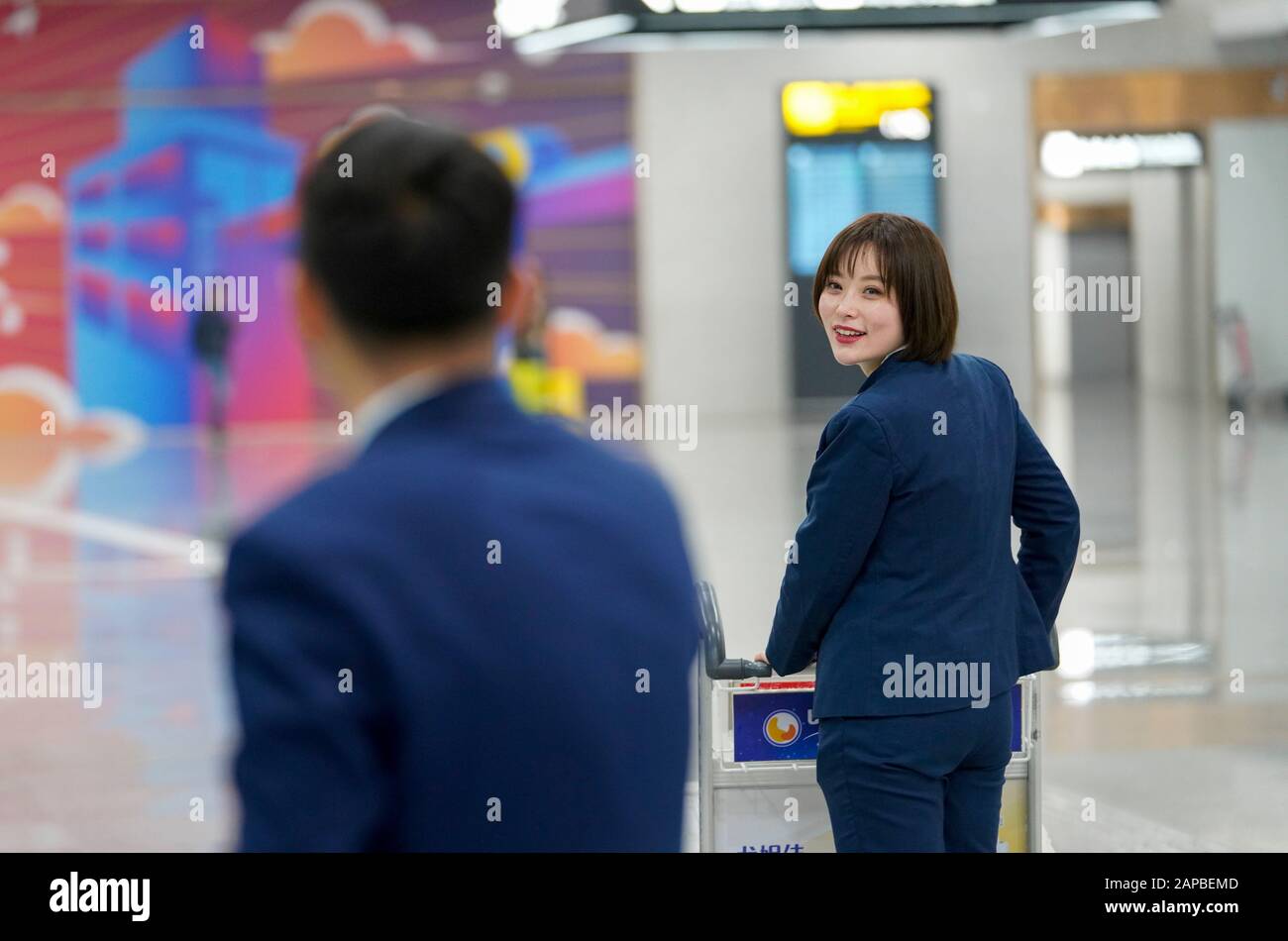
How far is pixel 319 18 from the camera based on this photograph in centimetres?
1831

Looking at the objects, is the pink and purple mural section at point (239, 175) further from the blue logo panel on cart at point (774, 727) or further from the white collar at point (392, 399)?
the white collar at point (392, 399)

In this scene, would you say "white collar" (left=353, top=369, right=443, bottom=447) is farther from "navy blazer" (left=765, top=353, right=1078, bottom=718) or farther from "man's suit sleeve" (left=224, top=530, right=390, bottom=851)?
"navy blazer" (left=765, top=353, right=1078, bottom=718)

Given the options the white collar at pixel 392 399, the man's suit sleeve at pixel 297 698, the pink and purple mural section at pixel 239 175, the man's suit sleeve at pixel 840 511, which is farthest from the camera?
the pink and purple mural section at pixel 239 175

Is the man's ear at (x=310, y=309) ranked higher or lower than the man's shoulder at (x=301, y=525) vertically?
higher

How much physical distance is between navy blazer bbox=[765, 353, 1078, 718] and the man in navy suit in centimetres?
103

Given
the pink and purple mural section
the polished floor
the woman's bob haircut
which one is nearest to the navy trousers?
the woman's bob haircut

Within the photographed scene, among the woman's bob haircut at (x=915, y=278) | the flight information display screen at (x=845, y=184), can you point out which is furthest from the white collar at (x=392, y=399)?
the flight information display screen at (x=845, y=184)

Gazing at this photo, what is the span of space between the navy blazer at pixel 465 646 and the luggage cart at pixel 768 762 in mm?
1443

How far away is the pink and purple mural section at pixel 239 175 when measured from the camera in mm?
18141

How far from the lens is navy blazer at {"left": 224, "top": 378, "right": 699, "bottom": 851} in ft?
3.54

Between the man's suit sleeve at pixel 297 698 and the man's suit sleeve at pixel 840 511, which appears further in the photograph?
the man's suit sleeve at pixel 840 511

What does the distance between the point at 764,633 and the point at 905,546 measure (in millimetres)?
4269
